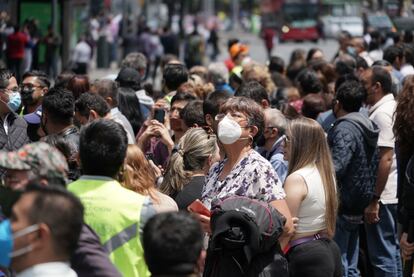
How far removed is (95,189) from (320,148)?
7.55 ft

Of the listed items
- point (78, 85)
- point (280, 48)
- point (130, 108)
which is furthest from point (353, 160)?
point (280, 48)

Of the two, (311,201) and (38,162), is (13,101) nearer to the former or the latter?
(311,201)

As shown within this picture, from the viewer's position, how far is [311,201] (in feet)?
23.9

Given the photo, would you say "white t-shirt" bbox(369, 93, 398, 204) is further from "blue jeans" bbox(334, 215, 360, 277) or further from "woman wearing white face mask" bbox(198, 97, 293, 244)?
"woman wearing white face mask" bbox(198, 97, 293, 244)

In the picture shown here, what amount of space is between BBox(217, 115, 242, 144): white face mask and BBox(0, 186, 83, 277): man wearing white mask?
2.55 meters

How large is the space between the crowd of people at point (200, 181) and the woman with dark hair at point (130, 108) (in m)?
0.01

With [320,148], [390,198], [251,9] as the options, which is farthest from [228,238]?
[251,9]

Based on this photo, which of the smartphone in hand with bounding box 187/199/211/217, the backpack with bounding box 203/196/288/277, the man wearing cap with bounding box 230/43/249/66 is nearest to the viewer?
the backpack with bounding box 203/196/288/277

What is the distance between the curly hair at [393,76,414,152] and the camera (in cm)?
879

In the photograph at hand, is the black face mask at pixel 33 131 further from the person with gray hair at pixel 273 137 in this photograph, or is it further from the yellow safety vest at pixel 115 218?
the yellow safety vest at pixel 115 218

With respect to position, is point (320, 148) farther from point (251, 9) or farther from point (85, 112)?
point (251, 9)

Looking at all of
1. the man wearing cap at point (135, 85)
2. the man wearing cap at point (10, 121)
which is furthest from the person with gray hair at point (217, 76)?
the man wearing cap at point (10, 121)

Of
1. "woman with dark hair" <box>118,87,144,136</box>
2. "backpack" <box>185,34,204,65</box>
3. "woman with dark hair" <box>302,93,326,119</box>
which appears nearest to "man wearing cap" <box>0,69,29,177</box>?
"woman with dark hair" <box>118,87,144,136</box>

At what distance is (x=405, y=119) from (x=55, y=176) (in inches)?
175
